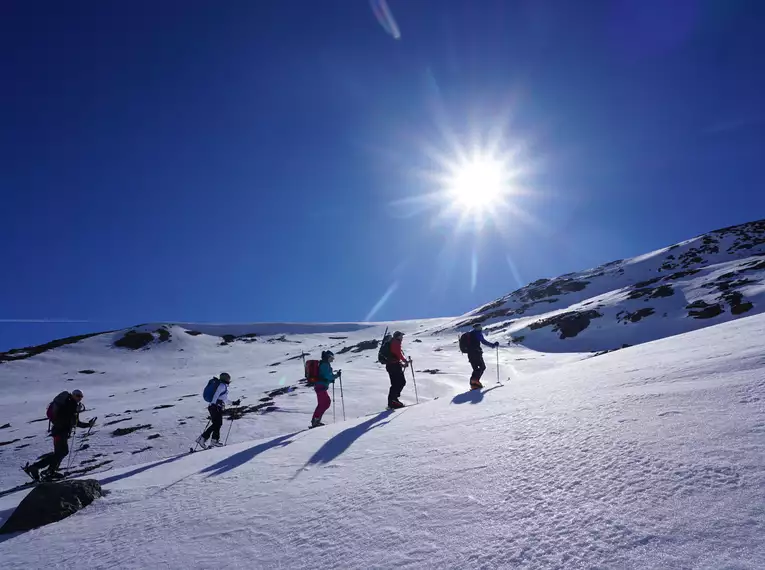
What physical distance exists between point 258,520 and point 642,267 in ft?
258

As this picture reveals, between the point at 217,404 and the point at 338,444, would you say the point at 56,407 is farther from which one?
the point at 338,444

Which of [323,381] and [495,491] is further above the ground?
[323,381]

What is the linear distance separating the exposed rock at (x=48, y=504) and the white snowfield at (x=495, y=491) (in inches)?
7.7

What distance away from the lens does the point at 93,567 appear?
10.9ft

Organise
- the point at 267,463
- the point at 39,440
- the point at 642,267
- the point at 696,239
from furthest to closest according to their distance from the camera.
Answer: the point at 696,239 < the point at 642,267 < the point at 39,440 < the point at 267,463

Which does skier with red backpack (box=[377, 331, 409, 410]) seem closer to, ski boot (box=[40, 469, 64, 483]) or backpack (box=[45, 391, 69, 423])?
backpack (box=[45, 391, 69, 423])

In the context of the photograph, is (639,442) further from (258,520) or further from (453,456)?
(258,520)

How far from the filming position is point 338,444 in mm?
6129

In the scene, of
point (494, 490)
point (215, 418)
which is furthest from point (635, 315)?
point (494, 490)

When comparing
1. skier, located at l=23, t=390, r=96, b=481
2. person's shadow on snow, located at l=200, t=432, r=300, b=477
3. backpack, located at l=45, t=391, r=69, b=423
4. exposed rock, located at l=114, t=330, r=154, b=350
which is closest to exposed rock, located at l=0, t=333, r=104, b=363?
exposed rock, located at l=114, t=330, r=154, b=350

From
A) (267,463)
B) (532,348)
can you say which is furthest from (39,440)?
(532,348)

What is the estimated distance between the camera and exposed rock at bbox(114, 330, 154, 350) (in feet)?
177

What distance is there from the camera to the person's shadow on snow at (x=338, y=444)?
5.33 metres

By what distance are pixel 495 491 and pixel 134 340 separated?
64.2 metres
